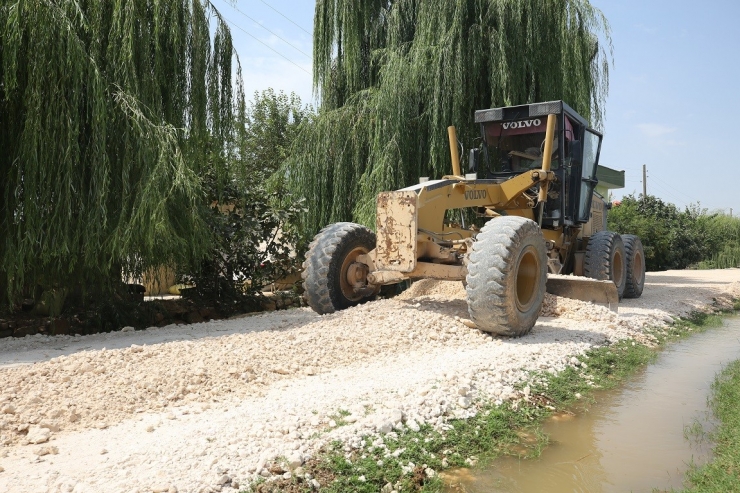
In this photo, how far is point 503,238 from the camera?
6348 millimetres

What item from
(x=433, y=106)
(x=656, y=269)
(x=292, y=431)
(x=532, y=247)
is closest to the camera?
(x=292, y=431)

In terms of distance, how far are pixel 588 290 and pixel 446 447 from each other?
16.6 ft

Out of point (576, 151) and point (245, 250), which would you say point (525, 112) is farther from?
point (245, 250)

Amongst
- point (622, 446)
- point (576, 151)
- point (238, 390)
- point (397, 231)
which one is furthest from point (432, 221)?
point (622, 446)

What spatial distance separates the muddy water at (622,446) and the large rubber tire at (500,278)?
4.09 ft

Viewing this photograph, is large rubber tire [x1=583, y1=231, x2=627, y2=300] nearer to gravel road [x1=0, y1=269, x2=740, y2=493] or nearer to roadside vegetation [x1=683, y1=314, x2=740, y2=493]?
gravel road [x1=0, y1=269, x2=740, y2=493]

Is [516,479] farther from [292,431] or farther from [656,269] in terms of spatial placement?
[656,269]

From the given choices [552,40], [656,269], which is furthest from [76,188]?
[656,269]

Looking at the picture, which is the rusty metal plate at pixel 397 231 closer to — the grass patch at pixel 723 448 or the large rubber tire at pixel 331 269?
the large rubber tire at pixel 331 269

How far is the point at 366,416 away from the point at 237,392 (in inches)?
43.6

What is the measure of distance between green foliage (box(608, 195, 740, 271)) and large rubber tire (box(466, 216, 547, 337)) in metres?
16.6

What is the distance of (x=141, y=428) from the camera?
375 centimetres

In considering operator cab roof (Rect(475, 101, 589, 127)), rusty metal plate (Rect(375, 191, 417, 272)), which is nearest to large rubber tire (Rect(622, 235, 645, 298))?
operator cab roof (Rect(475, 101, 589, 127))

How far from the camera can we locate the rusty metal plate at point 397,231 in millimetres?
6758
